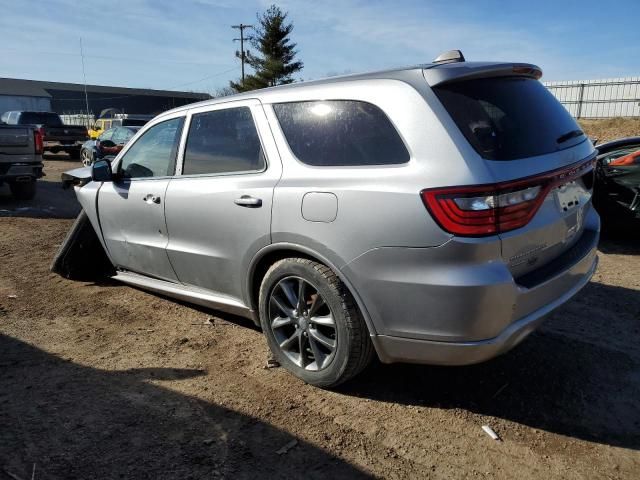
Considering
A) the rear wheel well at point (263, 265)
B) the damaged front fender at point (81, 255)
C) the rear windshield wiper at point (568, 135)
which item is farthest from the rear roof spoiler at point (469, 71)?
the damaged front fender at point (81, 255)

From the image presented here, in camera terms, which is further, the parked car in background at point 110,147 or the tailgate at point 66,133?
the tailgate at point 66,133

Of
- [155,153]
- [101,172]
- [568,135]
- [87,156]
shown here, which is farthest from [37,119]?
[568,135]

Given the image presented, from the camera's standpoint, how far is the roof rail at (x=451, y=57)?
306 centimetres

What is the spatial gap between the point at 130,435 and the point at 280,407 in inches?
32.3

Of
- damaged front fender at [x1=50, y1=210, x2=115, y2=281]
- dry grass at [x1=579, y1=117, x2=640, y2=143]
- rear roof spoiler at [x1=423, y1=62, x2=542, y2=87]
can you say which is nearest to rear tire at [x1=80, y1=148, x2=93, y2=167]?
damaged front fender at [x1=50, y1=210, x2=115, y2=281]

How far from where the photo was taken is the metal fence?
2600 centimetres

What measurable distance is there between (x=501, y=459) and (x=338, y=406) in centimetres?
93

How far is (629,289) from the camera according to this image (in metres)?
4.91

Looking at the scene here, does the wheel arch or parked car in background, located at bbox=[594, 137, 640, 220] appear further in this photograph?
parked car in background, located at bbox=[594, 137, 640, 220]

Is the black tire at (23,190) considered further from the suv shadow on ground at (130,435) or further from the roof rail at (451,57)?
the roof rail at (451,57)

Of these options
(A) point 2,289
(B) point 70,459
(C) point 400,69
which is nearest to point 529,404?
(C) point 400,69

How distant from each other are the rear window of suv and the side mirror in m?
3.02

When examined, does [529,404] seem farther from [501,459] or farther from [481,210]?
[481,210]

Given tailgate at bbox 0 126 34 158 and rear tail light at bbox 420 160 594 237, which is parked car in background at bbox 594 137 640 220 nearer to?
rear tail light at bbox 420 160 594 237
